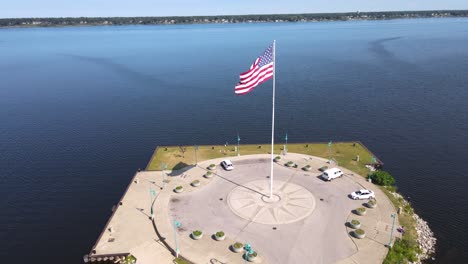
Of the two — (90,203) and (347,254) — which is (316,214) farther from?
(90,203)

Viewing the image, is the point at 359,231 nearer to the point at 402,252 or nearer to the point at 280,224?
the point at 402,252

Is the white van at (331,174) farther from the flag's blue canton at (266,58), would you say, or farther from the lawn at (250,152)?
the flag's blue canton at (266,58)

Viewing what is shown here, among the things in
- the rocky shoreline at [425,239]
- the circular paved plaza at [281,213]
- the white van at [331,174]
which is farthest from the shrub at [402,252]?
the white van at [331,174]

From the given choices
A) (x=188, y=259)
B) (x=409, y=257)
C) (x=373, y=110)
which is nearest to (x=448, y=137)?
(x=373, y=110)

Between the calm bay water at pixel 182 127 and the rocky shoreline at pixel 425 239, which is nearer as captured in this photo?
the rocky shoreline at pixel 425 239

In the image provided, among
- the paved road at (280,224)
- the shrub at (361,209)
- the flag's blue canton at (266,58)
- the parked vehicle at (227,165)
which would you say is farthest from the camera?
the parked vehicle at (227,165)

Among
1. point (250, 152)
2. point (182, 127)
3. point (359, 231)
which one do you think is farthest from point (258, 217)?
point (182, 127)
